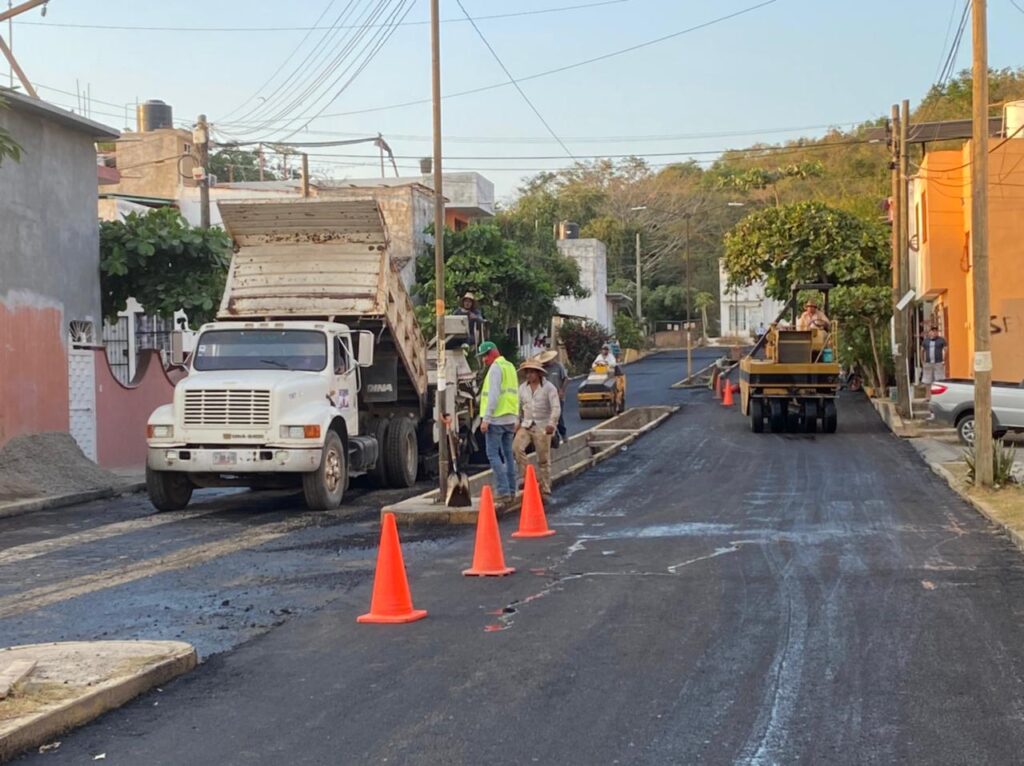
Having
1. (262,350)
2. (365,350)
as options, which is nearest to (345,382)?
(365,350)

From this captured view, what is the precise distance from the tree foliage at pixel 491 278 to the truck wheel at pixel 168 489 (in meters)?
24.9

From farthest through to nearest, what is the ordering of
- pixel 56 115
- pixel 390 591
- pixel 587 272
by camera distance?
pixel 587 272 < pixel 56 115 < pixel 390 591

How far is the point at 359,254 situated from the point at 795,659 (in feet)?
38.7

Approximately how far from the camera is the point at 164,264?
23391mm

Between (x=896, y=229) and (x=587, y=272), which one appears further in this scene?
(x=587, y=272)

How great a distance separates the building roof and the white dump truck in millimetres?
4646

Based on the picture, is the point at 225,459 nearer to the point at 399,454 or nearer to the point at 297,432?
the point at 297,432

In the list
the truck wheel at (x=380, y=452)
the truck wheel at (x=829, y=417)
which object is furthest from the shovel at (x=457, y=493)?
the truck wheel at (x=829, y=417)

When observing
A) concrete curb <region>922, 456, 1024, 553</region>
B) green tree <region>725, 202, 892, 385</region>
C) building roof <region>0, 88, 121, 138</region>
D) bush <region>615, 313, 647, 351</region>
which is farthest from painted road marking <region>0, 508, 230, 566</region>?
bush <region>615, 313, 647, 351</region>

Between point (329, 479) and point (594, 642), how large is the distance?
28.4 ft

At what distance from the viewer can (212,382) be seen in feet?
51.4

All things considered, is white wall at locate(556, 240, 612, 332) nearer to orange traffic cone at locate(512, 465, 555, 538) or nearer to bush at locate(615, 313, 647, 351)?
bush at locate(615, 313, 647, 351)

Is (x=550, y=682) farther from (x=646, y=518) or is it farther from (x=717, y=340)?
(x=717, y=340)

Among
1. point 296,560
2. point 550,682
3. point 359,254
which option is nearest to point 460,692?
point 550,682
